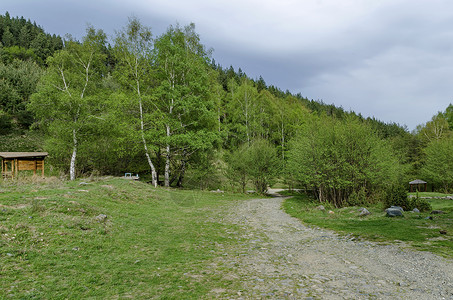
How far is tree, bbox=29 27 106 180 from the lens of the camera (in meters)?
21.6

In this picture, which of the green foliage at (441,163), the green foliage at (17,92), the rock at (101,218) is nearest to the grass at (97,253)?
the rock at (101,218)

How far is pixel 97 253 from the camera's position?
585 centimetres

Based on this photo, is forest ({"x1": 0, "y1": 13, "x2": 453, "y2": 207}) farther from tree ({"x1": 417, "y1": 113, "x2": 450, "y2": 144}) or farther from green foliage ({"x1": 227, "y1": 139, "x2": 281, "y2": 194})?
tree ({"x1": 417, "y1": 113, "x2": 450, "y2": 144})

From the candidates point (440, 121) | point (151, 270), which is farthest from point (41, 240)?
point (440, 121)

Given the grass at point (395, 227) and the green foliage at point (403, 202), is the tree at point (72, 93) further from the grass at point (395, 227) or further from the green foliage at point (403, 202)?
the green foliage at point (403, 202)

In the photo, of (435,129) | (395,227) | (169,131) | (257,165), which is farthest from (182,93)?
(435,129)

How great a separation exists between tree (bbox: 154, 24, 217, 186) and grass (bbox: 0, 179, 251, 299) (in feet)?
47.1

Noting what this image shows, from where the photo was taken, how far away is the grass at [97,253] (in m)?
4.19

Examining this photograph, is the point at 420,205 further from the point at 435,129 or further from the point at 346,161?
the point at 435,129

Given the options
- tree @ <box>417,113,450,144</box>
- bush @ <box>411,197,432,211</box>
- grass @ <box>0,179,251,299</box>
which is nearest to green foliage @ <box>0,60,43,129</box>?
grass @ <box>0,179,251,299</box>

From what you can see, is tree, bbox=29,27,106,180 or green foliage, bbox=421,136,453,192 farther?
green foliage, bbox=421,136,453,192

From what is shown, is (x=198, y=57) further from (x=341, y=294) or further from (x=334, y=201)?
(x=341, y=294)

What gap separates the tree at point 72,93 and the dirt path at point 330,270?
69.1 ft

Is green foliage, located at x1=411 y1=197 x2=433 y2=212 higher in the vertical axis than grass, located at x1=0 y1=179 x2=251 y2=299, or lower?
lower
